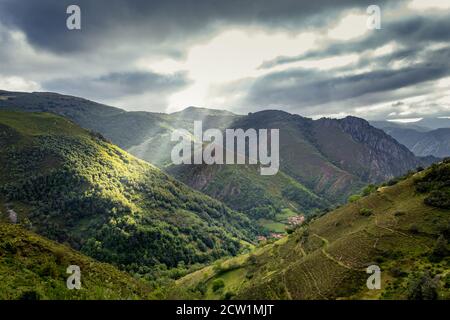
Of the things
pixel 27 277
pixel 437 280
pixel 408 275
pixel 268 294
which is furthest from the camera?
pixel 268 294

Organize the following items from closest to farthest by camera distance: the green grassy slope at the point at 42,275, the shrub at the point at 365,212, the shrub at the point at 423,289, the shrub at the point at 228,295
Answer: the green grassy slope at the point at 42,275 < the shrub at the point at 423,289 < the shrub at the point at 228,295 < the shrub at the point at 365,212

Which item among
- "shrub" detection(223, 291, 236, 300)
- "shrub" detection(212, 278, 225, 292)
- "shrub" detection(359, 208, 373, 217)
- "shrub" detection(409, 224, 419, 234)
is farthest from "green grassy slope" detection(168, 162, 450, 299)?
"shrub" detection(223, 291, 236, 300)

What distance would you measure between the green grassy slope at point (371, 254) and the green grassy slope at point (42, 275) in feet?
109

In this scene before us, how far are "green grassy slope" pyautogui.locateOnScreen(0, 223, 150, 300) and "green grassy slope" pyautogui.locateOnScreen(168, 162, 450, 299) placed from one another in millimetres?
33180

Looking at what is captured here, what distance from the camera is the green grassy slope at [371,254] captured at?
73.6m

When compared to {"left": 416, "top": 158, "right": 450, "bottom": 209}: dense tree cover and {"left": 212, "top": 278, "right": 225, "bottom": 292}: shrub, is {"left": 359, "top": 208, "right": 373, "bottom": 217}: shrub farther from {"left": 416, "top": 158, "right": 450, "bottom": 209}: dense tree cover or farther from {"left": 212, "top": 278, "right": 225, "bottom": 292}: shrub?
{"left": 212, "top": 278, "right": 225, "bottom": 292}: shrub

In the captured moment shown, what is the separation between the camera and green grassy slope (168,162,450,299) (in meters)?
73.6

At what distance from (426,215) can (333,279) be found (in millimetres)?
36493

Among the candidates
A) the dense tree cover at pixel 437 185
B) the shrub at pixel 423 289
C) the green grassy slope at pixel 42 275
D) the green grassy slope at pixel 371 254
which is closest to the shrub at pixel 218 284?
the green grassy slope at pixel 371 254

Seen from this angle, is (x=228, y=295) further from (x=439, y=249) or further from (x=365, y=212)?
(x=439, y=249)

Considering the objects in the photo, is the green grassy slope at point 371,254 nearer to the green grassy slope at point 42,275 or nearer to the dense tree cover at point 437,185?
the dense tree cover at point 437,185
